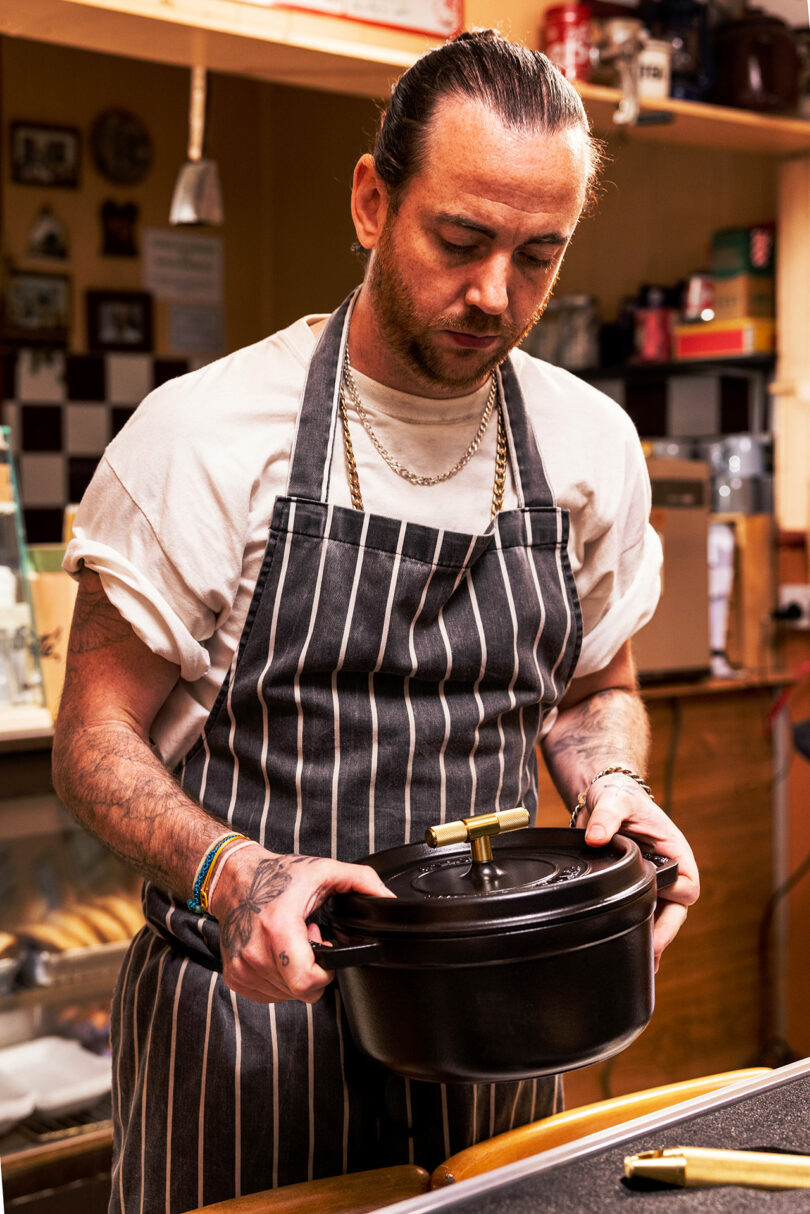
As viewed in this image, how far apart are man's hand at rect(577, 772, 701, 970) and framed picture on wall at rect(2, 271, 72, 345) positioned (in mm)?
4002

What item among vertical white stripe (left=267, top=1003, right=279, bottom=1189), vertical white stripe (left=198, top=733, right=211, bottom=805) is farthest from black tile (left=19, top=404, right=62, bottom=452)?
vertical white stripe (left=267, top=1003, right=279, bottom=1189)

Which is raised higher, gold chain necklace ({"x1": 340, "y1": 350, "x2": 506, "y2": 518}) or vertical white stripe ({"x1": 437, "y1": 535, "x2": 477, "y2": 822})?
gold chain necklace ({"x1": 340, "y1": 350, "x2": 506, "y2": 518})

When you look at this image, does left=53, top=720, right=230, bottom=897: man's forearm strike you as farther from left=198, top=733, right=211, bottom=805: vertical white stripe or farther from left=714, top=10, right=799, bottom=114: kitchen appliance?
left=714, top=10, right=799, bottom=114: kitchen appliance

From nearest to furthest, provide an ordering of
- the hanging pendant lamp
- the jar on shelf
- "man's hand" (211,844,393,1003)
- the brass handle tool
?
the brass handle tool → "man's hand" (211,844,393,1003) → the hanging pendant lamp → the jar on shelf

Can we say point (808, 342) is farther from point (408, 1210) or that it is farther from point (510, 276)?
point (408, 1210)

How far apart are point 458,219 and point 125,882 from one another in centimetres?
155

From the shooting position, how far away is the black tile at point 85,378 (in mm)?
4871

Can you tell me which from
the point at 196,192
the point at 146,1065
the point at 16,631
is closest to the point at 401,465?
the point at 146,1065

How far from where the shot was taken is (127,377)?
16.3 feet

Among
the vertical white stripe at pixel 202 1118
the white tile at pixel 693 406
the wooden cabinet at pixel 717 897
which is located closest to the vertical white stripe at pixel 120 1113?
the vertical white stripe at pixel 202 1118

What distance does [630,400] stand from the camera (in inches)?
156

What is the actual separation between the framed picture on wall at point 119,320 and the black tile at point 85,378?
53 millimetres

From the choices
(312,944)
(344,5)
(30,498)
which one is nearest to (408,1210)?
(312,944)

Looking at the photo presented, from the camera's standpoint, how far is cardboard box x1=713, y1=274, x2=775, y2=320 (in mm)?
3523
